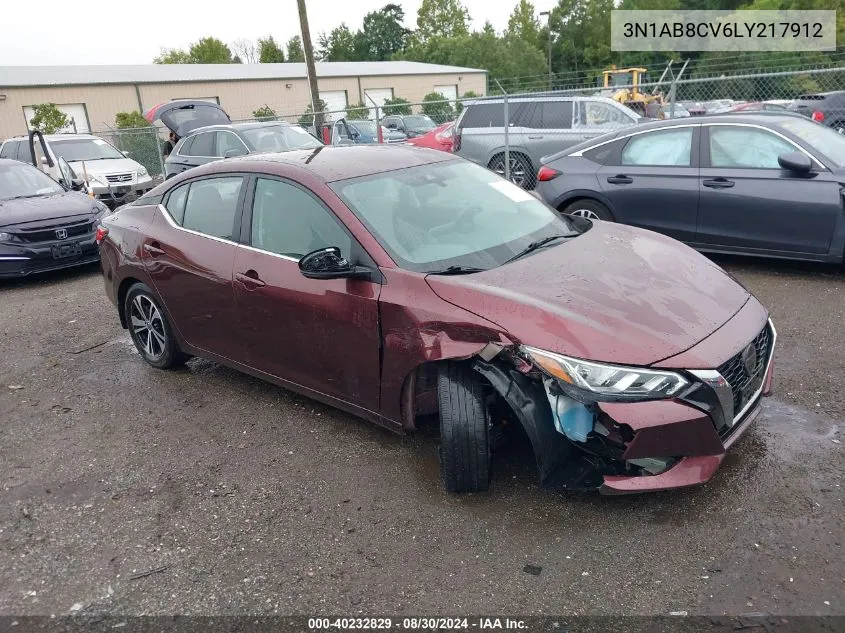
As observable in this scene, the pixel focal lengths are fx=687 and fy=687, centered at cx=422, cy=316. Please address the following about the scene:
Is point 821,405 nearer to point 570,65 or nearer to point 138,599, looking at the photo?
point 138,599

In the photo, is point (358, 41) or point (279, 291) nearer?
point (279, 291)

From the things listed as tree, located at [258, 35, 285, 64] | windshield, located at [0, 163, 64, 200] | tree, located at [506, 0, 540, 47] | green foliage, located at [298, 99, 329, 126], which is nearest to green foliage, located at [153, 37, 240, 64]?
tree, located at [258, 35, 285, 64]

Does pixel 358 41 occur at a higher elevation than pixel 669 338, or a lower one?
higher

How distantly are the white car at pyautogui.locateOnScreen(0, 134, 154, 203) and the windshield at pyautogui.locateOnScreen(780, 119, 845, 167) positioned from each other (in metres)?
11.3

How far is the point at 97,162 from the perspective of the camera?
47.2 ft

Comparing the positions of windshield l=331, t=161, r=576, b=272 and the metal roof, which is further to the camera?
the metal roof

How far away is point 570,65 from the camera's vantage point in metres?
67.6

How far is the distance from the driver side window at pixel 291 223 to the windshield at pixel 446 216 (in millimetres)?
159

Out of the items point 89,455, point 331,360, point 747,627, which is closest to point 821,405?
point 747,627

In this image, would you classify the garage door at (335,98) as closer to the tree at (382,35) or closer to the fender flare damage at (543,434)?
the fender flare damage at (543,434)

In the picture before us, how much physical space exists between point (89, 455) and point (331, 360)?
163 cm

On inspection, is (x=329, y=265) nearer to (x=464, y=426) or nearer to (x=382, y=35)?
(x=464, y=426)

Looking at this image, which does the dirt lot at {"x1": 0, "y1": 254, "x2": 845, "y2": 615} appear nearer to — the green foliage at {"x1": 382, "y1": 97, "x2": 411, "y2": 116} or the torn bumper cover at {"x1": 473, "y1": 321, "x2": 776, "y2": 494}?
the torn bumper cover at {"x1": 473, "y1": 321, "x2": 776, "y2": 494}

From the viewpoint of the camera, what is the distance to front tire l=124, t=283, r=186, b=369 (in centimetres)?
503
